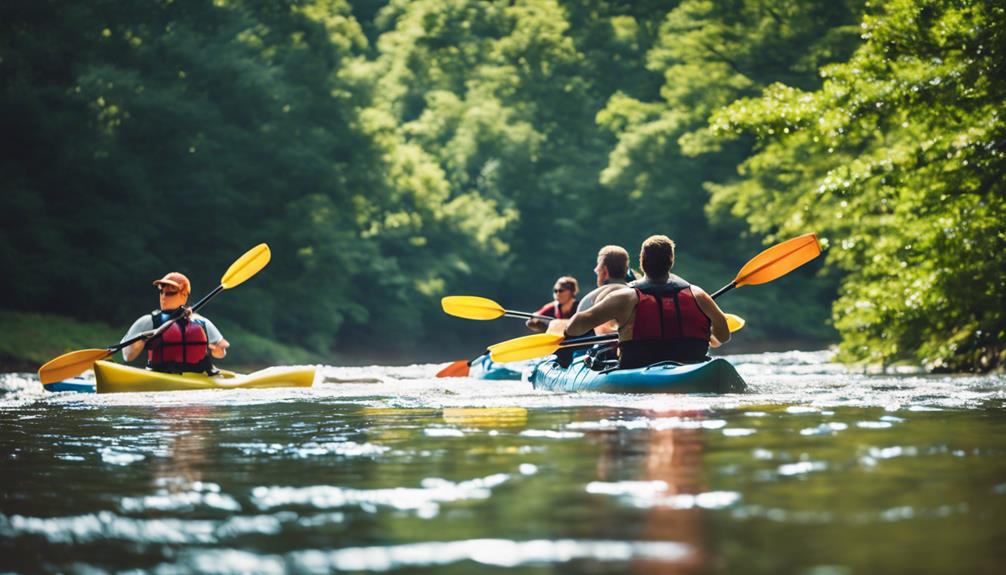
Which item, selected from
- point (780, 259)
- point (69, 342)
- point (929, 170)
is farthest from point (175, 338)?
point (69, 342)

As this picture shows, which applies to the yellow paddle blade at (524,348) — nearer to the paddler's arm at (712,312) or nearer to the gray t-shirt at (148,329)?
the paddler's arm at (712,312)

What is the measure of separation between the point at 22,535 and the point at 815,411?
→ 17.0ft

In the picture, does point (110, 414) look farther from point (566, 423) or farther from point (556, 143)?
point (556, 143)

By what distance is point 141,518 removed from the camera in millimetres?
4332

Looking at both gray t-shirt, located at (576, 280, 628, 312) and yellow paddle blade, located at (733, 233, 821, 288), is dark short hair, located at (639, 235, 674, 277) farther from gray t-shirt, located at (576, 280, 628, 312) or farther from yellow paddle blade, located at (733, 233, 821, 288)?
yellow paddle blade, located at (733, 233, 821, 288)

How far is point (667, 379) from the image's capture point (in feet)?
29.2

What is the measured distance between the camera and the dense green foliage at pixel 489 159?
13.6 metres

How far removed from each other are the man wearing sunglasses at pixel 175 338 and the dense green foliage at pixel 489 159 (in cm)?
639

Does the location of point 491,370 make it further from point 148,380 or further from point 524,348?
point 148,380

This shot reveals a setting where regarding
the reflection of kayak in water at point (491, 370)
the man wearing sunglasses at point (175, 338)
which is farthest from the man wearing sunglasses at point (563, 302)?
the man wearing sunglasses at point (175, 338)

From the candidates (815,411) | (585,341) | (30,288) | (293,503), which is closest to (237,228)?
(30,288)

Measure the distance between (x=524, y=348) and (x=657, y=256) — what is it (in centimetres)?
241

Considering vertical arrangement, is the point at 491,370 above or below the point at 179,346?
below

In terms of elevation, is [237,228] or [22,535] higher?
[237,228]
